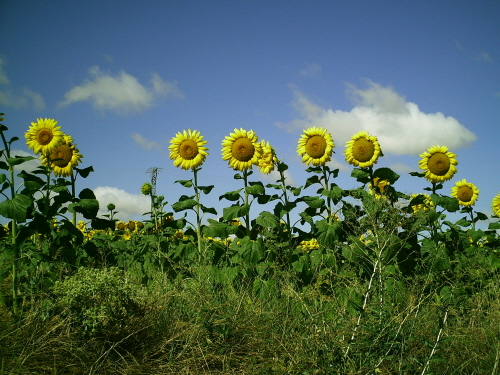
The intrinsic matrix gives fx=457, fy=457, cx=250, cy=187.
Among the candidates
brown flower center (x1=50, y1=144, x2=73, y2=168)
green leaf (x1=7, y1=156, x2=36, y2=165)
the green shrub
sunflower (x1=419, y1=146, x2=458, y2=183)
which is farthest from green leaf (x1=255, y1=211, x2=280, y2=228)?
green leaf (x1=7, y1=156, x2=36, y2=165)

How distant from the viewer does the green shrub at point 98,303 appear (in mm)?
3178

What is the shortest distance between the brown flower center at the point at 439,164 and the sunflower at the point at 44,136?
4388 millimetres

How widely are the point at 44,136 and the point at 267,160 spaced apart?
8.25 feet

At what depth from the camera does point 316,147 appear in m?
5.60

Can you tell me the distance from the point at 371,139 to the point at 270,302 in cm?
261

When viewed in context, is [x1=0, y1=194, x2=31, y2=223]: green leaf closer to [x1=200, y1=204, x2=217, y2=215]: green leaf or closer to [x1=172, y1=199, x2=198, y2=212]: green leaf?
[x1=172, y1=199, x2=198, y2=212]: green leaf

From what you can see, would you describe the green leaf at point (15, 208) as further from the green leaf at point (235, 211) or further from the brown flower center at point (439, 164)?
the brown flower center at point (439, 164)

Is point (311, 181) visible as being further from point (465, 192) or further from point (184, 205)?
point (465, 192)

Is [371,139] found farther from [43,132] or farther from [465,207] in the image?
[43,132]

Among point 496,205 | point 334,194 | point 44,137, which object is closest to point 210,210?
point 334,194

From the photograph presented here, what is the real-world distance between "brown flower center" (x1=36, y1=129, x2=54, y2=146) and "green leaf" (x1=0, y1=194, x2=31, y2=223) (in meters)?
1.09

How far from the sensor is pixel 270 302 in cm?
396

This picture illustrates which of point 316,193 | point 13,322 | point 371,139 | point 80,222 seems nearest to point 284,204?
point 316,193

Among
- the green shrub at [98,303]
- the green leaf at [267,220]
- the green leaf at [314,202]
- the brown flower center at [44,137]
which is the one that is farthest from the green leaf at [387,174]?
the brown flower center at [44,137]
